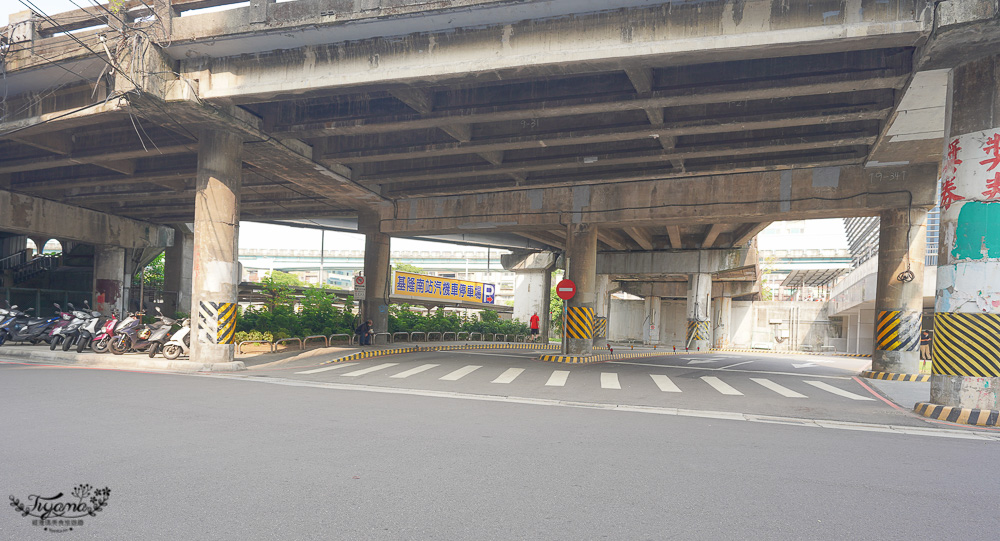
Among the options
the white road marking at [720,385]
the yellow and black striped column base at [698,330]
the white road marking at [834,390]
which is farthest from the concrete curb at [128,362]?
the yellow and black striped column base at [698,330]

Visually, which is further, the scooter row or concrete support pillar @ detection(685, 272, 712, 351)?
concrete support pillar @ detection(685, 272, 712, 351)

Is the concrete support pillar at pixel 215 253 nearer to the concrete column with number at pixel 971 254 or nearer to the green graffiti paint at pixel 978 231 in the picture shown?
the concrete column with number at pixel 971 254

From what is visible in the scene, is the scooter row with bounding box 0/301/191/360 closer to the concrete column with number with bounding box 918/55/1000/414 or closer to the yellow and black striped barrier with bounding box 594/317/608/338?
the concrete column with number with bounding box 918/55/1000/414

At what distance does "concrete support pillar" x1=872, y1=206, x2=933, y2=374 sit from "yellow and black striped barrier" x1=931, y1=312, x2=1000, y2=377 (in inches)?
366

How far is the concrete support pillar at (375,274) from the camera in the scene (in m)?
27.7

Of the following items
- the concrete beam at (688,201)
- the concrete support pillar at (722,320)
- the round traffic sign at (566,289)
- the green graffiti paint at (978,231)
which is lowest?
the concrete support pillar at (722,320)

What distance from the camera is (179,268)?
125 feet

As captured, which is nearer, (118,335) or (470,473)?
(470,473)

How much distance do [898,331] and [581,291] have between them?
411 inches

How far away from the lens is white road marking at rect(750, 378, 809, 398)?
13.6 m

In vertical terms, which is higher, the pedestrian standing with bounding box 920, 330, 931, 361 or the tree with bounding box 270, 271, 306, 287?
the tree with bounding box 270, 271, 306, 287

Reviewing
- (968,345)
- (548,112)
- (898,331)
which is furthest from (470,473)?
(898,331)

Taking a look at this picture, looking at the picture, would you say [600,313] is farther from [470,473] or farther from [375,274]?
[470,473]

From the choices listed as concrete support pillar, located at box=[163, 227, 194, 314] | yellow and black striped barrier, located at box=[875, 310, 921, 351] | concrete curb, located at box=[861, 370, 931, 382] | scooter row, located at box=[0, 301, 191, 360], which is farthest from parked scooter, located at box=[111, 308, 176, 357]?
concrete support pillar, located at box=[163, 227, 194, 314]
